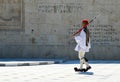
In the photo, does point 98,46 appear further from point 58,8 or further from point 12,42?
point 12,42

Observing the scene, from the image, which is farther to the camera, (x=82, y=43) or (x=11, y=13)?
(x=11, y=13)

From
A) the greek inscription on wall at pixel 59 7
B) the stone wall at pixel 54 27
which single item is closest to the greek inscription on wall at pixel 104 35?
the stone wall at pixel 54 27

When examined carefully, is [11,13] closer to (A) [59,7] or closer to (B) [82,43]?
(A) [59,7]

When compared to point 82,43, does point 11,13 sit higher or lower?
higher

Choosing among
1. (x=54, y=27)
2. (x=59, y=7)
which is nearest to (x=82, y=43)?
(x=54, y=27)

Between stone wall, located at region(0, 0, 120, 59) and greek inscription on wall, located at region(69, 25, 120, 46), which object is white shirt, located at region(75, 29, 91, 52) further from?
greek inscription on wall, located at region(69, 25, 120, 46)

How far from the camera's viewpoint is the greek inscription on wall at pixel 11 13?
71.6 feet

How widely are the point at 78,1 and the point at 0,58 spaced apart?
4986 mm

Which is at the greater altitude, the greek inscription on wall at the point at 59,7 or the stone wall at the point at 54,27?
the greek inscription on wall at the point at 59,7

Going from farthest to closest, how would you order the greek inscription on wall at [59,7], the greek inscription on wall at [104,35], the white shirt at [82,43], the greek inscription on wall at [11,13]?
the greek inscription on wall at [11,13], the greek inscription on wall at [59,7], the greek inscription on wall at [104,35], the white shirt at [82,43]

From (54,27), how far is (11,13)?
2377 mm

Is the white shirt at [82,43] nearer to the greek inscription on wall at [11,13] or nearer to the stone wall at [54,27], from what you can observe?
the stone wall at [54,27]

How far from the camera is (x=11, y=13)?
2188cm

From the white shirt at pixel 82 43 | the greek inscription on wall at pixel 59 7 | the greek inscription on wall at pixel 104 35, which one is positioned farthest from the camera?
the greek inscription on wall at pixel 59 7
